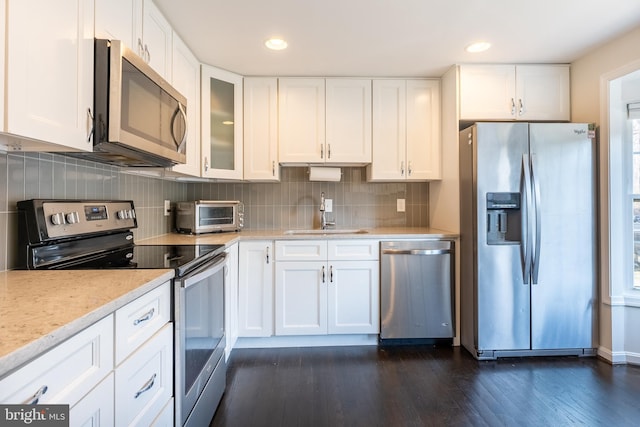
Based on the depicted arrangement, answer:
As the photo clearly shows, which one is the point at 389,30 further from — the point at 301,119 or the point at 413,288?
the point at 413,288

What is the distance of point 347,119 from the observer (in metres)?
2.71

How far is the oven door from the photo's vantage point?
1.25m

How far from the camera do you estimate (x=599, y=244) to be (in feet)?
7.48

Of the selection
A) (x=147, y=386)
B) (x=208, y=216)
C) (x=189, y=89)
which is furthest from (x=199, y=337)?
(x=189, y=89)

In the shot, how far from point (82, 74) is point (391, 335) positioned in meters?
2.44

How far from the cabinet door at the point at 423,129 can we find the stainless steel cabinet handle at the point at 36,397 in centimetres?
261

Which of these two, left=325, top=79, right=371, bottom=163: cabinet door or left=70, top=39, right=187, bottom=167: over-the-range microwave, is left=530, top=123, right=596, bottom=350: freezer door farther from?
left=70, top=39, right=187, bottom=167: over-the-range microwave

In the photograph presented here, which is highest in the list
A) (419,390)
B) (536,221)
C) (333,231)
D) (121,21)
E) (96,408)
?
(121,21)

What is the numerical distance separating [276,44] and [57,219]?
169cm

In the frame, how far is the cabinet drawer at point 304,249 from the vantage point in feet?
8.01

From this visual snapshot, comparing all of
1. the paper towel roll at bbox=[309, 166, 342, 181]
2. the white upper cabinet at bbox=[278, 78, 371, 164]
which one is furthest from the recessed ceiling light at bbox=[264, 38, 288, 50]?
the paper towel roll at bbox=[309, 166, 342, 181]

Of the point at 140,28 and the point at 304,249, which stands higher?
the point at 140,28

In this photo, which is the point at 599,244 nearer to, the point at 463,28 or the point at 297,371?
the point at 463,28

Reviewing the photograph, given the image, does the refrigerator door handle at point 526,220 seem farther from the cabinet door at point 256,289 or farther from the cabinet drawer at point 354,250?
the cabinet door at point 256,289
